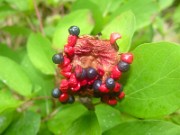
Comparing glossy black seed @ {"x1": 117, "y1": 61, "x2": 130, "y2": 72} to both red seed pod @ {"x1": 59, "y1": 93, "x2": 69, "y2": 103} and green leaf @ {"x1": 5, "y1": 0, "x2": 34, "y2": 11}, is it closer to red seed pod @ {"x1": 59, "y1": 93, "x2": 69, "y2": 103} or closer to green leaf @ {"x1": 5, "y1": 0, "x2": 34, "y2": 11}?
red seed pod @ {"x1": 59, "y1": 93, "x2": 69, "y2": 103}

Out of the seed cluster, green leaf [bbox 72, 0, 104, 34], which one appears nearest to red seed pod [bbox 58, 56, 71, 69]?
the seed cluster

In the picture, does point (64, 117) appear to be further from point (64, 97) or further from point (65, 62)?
point (65, 62)

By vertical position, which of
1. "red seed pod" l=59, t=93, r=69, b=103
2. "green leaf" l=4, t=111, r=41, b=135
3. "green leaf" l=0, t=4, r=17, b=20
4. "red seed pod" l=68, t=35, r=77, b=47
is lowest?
"green leaf" l=4, t=111, r=41, b=135

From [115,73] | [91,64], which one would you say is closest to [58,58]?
[91,64]

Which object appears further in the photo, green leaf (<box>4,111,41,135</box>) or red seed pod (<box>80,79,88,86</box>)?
green leaf (<box>4,111,41,135</box>)

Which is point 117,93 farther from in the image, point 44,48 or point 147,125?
point 44,48

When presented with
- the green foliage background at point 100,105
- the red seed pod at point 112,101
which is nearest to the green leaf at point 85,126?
the green foliage background at point 100,105

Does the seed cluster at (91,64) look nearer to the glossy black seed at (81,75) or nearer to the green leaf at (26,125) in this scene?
the glossy black seed at (81,75)
